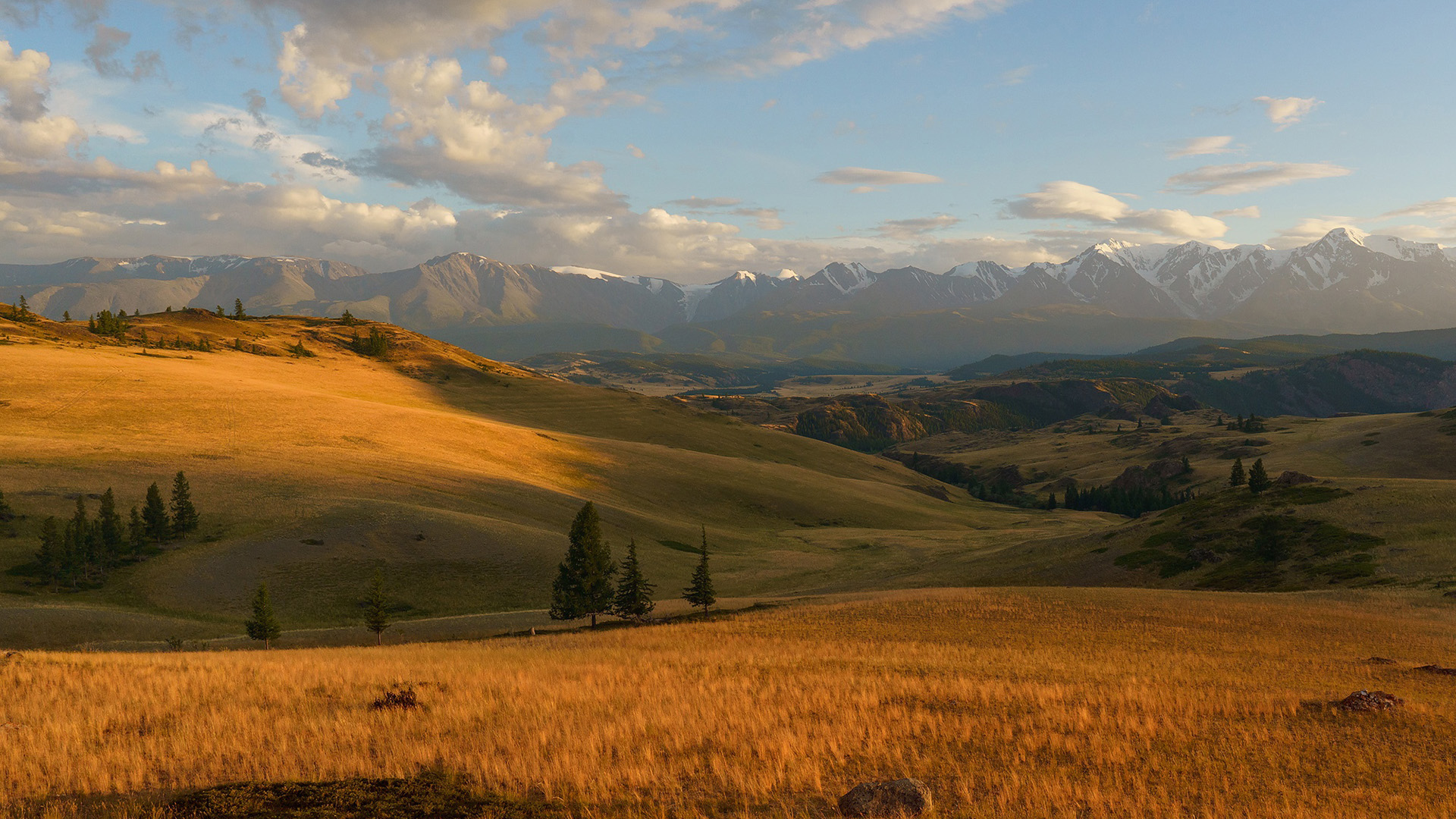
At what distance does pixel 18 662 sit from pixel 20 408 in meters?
105

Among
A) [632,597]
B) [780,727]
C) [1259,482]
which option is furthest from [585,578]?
[1259,482]

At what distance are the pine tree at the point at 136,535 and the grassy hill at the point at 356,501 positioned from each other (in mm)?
1608

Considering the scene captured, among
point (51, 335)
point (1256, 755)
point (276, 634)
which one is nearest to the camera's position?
point (1256, 755)

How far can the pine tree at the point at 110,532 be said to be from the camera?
58281 mm

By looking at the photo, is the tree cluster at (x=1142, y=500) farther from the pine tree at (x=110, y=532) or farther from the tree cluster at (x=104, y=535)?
the pine tree at (x=110, y=532)

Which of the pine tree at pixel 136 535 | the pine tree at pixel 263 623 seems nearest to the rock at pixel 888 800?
the pine tree at pixel 263 623

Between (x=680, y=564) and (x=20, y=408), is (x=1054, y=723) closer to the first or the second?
(x=680, y=564)

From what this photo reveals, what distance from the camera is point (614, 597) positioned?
168 ft

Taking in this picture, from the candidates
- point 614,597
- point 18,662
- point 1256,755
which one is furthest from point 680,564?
point 1256,755

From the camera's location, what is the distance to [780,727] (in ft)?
53.3

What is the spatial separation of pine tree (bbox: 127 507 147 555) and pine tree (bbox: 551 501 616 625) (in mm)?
35972

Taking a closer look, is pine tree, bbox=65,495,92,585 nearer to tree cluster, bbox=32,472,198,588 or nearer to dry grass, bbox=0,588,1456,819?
tree cluster, bbox=32,472,198,588

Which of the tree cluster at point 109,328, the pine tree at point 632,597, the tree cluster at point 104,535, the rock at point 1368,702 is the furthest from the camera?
the tree cluster at point 109,328

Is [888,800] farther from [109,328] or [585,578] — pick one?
[109,328]
